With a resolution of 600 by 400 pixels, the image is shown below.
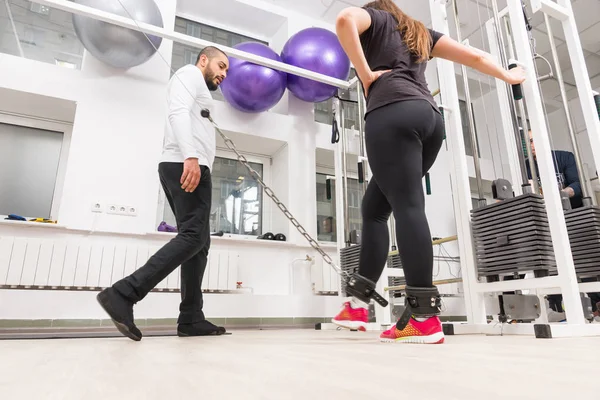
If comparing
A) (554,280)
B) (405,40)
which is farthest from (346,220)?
(405,40)

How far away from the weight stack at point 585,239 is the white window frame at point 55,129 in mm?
3010

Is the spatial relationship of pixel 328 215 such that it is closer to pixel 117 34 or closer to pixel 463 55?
pixel 117 34

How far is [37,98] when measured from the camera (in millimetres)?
2756

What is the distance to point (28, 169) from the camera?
289 centimetres

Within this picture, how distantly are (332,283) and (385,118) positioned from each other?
2.20 m

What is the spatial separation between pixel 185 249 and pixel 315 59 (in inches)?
81.5

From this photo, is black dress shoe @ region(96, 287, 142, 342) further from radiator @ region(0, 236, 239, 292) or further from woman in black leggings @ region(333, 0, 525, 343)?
radiator @ region(0, 236, 239, 292)

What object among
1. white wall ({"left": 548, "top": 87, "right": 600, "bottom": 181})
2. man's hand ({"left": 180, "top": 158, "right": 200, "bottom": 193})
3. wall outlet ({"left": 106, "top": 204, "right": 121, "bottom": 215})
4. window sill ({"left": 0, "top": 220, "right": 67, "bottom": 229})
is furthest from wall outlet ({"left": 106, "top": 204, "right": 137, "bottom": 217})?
white wall ({"left": 548, "top": 87, "right": 600, "bottom": 181})

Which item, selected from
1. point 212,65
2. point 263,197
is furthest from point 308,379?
point 263,197

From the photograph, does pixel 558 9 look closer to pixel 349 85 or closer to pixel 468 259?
pixel 468 259

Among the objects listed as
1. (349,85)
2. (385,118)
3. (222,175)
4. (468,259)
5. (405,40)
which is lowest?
(468,259)

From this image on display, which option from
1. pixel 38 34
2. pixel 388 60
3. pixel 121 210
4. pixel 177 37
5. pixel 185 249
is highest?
pixel 38 34

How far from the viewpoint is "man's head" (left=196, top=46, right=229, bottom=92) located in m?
1.83

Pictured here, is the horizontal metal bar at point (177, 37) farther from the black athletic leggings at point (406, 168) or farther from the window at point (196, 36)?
the black athletic leggings at point (406, 168)
